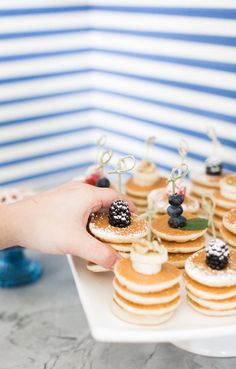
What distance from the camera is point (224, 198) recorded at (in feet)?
6.33

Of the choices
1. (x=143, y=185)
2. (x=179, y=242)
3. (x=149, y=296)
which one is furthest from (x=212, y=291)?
(x=143, y=185)

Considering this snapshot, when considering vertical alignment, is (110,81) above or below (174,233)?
above

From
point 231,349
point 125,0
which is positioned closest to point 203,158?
point 125,0

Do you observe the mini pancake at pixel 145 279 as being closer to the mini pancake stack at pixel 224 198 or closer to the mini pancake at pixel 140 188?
the mini pancake stack at pixel 224 198

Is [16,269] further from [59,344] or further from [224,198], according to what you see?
[224,198]

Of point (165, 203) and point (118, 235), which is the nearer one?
point (118, 235)

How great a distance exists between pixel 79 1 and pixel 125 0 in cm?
27

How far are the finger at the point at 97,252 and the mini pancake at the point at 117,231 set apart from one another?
2.8 inches

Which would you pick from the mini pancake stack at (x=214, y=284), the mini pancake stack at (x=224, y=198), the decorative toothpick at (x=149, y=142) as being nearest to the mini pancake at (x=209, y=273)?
the mini pancake stack at (x=214, y=284)

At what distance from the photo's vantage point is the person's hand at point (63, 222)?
1581 mm

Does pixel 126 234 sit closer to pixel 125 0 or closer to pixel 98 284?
pixel 98 284

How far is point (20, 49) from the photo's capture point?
257 cm

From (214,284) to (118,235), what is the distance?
0.32m

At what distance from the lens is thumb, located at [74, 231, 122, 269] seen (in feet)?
5.15
